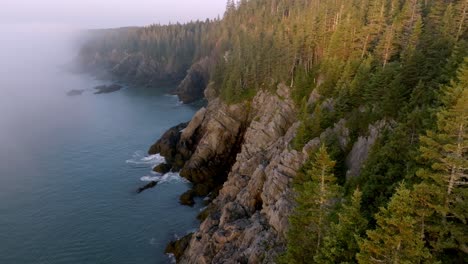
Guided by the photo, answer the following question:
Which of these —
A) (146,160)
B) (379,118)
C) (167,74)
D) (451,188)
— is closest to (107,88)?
(167,74)

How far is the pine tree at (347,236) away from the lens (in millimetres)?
19719

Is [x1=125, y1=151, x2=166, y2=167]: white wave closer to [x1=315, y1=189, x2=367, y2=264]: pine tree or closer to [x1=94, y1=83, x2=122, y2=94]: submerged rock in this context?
[x1=315, y1=189, x2=367, y2=264]: pine tree

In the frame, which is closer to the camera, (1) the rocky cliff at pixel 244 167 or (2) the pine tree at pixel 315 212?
(2) the pine tree at pixel 315 212

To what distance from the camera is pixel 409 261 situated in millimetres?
16219

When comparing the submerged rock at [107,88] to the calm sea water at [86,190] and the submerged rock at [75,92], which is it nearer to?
the submerged rock at [75,92]

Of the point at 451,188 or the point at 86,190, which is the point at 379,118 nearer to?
the point at 451,188

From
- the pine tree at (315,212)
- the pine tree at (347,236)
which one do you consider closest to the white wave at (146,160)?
the pine tree at (315,212)

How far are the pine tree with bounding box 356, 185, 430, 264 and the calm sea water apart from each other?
33.4 meters

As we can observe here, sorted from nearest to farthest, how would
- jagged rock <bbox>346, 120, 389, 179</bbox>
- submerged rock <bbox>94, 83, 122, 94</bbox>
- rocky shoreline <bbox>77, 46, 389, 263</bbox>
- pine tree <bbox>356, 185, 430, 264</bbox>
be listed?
1. pine tree <bbox>356, 185, 430, 264</bbox>
2. jagged rock <bbox>346, 120, 389, 179</bbox>
3. rocky shoreline <bbox>77, 46, 389, 263</bbox>
4. submerged rock <bbox>94, 83, 122, 94</bbox>

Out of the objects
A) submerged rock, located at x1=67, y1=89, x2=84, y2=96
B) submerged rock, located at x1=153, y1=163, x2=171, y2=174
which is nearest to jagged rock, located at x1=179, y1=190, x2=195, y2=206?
submerged rock, located at x1=153, y1=163, x2=171, y2=174

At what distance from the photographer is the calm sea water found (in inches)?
1875

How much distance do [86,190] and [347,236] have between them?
54674mm

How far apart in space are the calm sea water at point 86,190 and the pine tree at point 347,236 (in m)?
30.1

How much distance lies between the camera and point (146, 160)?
75.1 m
